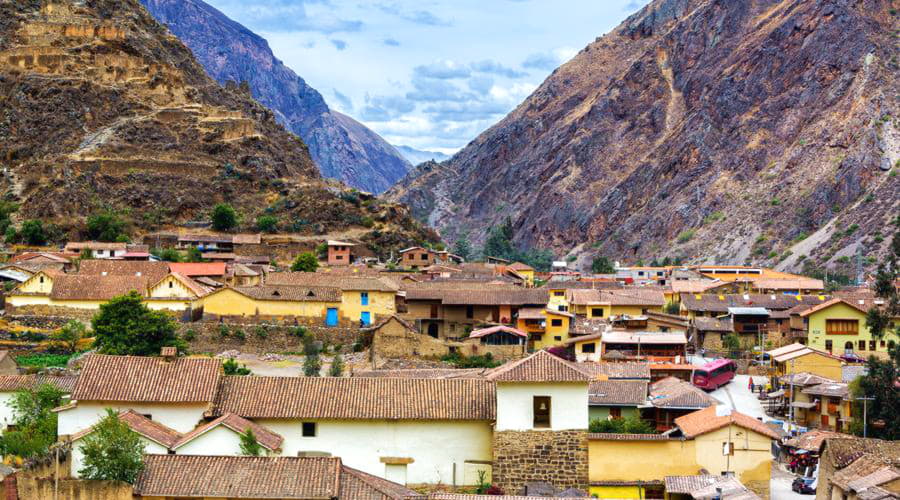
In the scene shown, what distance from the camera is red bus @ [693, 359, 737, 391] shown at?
1933 inches

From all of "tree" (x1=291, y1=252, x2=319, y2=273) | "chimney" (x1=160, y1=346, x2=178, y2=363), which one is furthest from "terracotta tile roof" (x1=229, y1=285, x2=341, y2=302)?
"chimney" (x1=160, y1=346, x2=178, y2=363)

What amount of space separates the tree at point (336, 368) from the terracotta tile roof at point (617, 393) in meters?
10.8

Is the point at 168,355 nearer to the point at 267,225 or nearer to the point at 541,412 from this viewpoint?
the point at 541,412

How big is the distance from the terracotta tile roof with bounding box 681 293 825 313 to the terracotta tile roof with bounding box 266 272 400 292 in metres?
18.2

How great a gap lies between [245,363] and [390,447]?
21.5 meters

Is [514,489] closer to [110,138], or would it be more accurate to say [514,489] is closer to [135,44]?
[110,138]

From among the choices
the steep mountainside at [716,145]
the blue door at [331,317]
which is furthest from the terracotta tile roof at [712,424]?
the steep mountainside at [716,145]

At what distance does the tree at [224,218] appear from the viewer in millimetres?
88625

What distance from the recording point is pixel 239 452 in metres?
28.5

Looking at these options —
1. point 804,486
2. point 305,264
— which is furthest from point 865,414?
point 305,264

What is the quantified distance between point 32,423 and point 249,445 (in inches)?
340

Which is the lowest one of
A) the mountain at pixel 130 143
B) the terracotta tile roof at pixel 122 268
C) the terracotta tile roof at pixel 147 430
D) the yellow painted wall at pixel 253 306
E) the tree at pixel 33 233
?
the terracotta tile roof at pixel 147 430

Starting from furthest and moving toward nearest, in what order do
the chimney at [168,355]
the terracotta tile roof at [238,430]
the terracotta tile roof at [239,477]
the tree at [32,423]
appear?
1. the chimney at [168,355]
2. the tree at [32,423]
3. the terracotta tile roof at [238,430]
4. the terracotta tile roof at [239,477]

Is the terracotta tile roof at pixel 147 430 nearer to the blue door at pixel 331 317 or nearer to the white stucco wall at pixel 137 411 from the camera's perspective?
the white stucco wall at pixel 137 411
